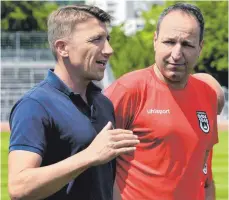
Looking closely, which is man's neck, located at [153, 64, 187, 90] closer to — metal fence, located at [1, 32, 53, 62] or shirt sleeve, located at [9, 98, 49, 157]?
shirt sleeve, located at [9, 98, 49, 157]

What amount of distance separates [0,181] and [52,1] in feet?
182

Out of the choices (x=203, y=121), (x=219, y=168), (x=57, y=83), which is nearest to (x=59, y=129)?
(x=57, y=83)

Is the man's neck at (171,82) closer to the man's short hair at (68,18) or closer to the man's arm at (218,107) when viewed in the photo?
the man's arm at (218,107)

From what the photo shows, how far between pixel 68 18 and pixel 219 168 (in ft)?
49.7

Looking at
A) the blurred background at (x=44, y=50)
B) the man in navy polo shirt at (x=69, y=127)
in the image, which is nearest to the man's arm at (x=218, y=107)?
the man in navy polo shirt at (x=69, y=127)

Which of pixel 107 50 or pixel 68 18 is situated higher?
pixel 68 18

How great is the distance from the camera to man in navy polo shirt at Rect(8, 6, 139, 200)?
12.1 feet

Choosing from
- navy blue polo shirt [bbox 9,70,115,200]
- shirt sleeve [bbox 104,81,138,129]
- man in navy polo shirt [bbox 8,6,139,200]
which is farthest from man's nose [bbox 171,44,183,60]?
navy blue polo shirt [bbox 9,70,115,200]

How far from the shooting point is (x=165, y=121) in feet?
17.0

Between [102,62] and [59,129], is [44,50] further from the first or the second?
[59,129]

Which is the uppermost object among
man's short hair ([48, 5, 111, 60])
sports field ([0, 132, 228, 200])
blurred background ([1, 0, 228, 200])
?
man's short hair ([48, 5, 111, 60])

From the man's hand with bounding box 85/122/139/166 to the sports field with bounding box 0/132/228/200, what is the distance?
32.7 feet

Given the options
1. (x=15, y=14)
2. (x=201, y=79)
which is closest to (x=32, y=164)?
(x=201, y=79)

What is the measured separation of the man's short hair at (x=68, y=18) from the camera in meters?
4.11
